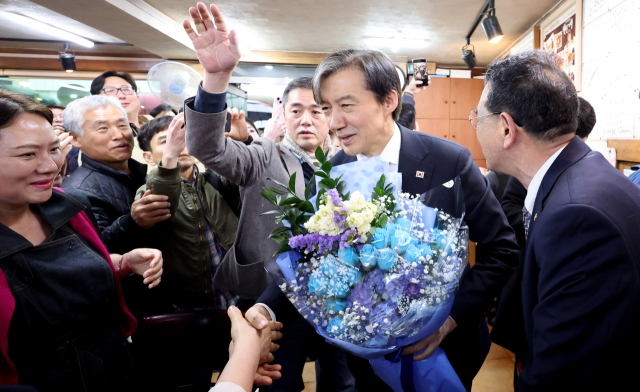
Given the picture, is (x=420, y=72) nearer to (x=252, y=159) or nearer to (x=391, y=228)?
(x=252, y=159)

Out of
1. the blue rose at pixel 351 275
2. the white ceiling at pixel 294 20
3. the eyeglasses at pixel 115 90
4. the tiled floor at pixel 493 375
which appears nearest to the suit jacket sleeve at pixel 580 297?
the blue rose at pixel 351 275

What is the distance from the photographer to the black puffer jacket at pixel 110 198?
1657 mm

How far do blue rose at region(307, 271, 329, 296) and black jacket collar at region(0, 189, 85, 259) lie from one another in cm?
85

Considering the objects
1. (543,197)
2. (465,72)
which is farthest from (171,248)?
(465,72)

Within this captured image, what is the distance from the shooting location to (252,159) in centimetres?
145

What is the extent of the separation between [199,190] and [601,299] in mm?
1769

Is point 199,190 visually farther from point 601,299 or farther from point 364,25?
point 364,25

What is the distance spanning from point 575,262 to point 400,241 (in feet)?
1.26

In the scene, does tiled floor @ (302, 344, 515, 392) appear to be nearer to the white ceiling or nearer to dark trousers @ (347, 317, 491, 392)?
dark trousers @ (347, 317, 491, 392)

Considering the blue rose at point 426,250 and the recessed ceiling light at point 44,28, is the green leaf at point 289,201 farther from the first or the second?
the recessed ceiling light at point 44,28

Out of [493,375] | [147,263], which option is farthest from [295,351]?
[493,375]

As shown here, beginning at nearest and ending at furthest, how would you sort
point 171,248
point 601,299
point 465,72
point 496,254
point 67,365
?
point 601,299 → point 67,365 → point 496,254 → point 171,248 → point 465,72

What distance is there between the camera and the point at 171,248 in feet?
6.01

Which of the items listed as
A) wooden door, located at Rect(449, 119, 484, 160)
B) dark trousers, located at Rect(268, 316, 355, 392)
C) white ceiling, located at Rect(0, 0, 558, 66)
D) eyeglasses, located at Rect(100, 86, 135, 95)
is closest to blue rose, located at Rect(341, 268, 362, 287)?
dark trousers, located at Rect(268, 316, 355, 392)
